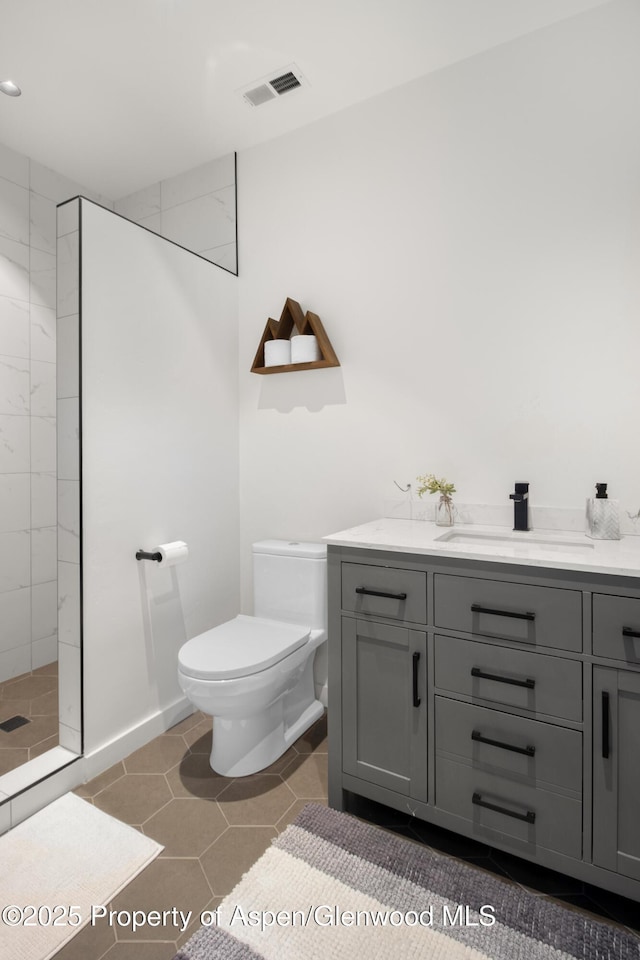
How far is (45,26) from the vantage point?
72.3 inches

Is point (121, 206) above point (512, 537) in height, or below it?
above

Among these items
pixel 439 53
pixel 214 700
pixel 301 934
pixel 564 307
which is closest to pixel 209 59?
pixel 439 53

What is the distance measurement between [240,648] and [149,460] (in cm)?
88

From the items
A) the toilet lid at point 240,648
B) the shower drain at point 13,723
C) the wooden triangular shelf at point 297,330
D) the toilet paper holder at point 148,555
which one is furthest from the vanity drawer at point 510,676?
the shower drain at point 13,723

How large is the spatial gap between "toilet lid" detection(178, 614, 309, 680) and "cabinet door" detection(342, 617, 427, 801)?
0.32 metres

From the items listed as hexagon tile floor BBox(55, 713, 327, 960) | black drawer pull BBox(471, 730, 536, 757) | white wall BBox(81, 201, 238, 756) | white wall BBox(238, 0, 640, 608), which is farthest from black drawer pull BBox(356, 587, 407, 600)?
white wall BBox(81, 201, 238, 756)

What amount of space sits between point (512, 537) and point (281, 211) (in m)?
1.90

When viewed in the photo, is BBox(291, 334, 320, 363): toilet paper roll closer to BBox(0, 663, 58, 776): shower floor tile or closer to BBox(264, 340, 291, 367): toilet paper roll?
BBox(264, 340, 291, 367): toilet paper roll

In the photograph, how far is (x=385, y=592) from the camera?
1.56m

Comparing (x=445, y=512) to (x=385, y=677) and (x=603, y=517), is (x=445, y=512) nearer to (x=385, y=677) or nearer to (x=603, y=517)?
(x=603, y=517)

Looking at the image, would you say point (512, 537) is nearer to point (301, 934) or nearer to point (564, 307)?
point (564, 307)

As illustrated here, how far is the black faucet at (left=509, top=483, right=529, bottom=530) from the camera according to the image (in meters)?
1.83

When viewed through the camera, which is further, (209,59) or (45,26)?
(209,59)

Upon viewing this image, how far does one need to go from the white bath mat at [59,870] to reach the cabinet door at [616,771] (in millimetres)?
1257
